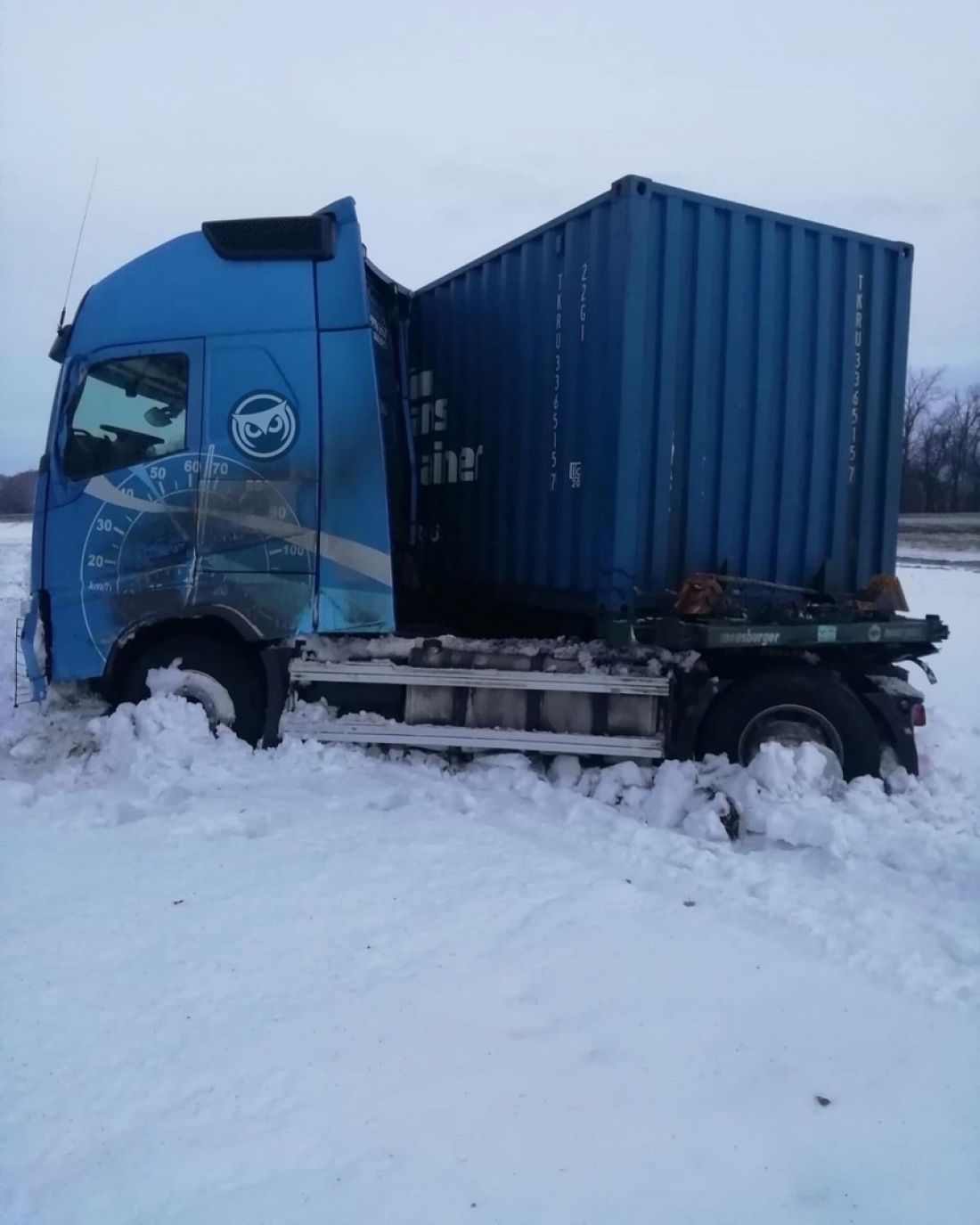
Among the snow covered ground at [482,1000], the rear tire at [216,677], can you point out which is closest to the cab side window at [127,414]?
the rear tire at [216,677]

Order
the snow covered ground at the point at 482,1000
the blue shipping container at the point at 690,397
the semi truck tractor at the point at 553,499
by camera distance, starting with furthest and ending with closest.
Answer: the semi truck tractor at the point at 553,499, the blue shipping container at the point at 690,397, the snow covered ground at the point at 482,1000

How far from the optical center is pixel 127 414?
611 centimetres

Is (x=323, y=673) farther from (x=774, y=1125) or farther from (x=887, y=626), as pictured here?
(x=774, y=1125)

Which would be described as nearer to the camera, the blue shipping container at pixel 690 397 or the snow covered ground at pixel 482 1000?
the snow covered ground at pixel 482 1000

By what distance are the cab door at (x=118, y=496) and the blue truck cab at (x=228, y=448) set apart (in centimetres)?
1

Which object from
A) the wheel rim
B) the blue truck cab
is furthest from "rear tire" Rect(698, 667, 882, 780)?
the blue truck cab

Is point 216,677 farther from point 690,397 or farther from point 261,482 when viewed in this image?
point 690,397

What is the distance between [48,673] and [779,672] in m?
4.47

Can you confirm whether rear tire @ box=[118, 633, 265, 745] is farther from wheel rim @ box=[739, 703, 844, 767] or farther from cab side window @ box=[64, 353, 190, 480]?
wheel rim @ box=[739, 703, 844, 767]

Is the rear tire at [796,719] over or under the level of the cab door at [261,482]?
under

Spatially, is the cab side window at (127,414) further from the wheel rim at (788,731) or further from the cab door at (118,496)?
the wheel rim at (788,731)

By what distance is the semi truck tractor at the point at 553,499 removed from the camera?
18.9 ft

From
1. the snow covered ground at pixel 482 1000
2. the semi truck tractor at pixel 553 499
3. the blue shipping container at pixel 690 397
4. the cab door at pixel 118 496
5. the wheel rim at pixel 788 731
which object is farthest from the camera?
the cab door at pixel 118 496

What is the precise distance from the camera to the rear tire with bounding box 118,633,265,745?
6246 millimetres
